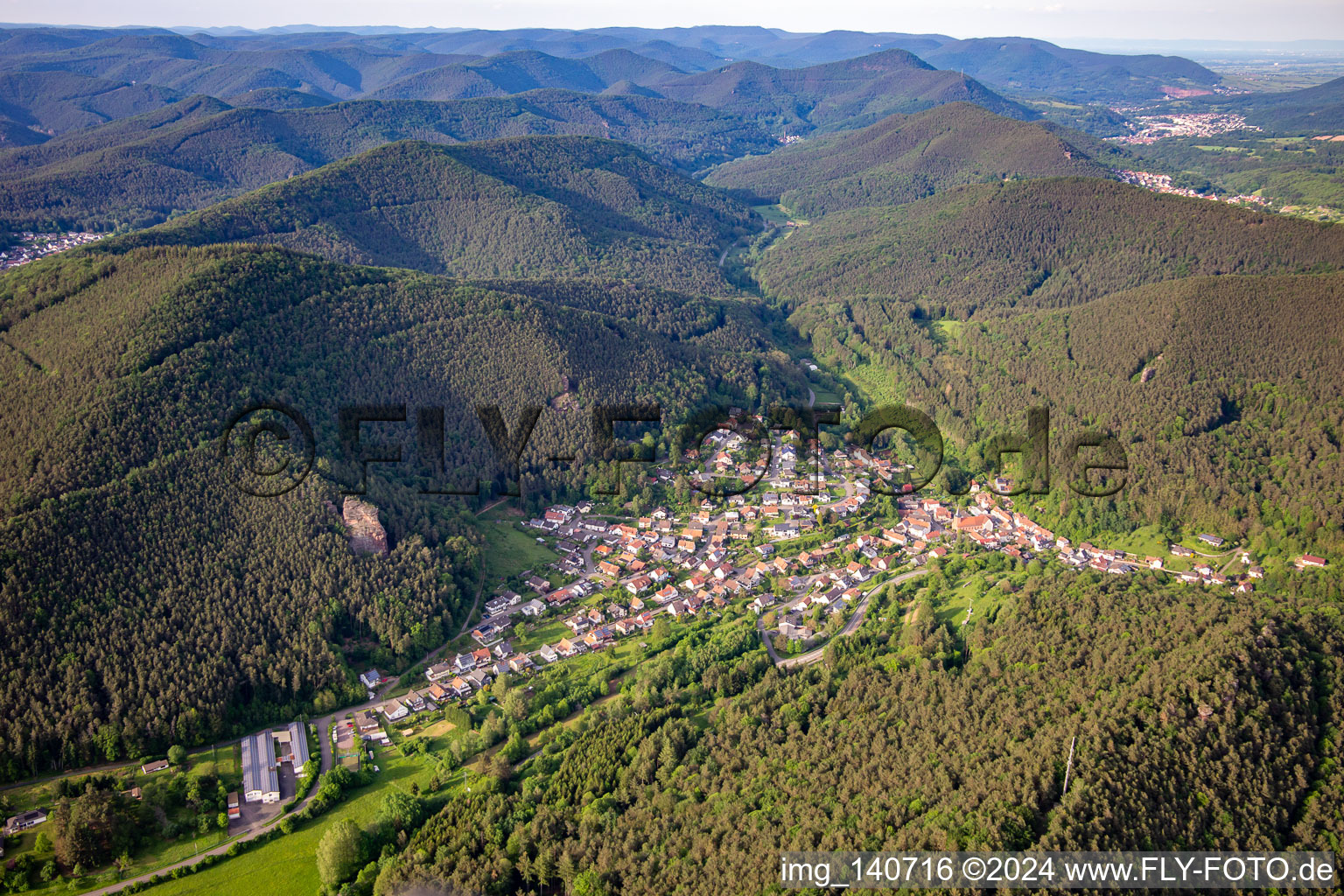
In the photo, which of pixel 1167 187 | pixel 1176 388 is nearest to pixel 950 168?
pixel 1167 187

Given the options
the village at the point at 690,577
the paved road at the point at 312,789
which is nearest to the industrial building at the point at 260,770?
the village at the point at 690,577

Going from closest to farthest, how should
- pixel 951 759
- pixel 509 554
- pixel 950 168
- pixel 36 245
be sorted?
pixel 951 759 < pixel 509 554 < pixel 36 245 < pixel 950 168

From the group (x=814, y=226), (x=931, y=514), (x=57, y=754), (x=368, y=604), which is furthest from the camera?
(x=814, y=226)

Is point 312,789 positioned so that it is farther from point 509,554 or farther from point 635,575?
point 635,575

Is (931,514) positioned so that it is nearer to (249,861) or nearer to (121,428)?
(249,861)

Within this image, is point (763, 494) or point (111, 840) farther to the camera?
point (763, 494)

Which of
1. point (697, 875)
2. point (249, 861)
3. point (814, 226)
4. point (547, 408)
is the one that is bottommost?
point (249, 861)

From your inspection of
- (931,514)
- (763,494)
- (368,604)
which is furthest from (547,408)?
(931,514)
